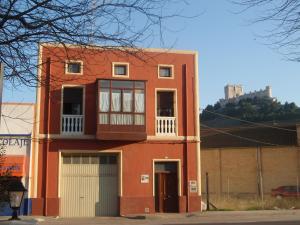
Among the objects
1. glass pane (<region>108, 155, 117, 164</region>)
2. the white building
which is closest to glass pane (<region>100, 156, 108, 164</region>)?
glass pane (<region>108, 155, 117, 164</region>)

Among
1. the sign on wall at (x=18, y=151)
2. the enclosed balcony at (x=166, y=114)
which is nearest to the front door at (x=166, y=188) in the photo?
the enclosed balcony at (x=166, y=114)

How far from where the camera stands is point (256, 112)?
3659 inches

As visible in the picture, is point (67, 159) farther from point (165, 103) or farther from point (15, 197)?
point (15, 197)

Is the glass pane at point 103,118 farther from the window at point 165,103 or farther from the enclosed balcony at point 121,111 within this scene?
the window at point 165,103

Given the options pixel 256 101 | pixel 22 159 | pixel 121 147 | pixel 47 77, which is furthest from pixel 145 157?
pixel 256 101

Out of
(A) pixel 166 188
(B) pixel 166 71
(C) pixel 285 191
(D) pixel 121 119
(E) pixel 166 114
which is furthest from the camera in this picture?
(C) pixel 285 191

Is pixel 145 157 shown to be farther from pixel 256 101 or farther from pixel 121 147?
pixel 256 101

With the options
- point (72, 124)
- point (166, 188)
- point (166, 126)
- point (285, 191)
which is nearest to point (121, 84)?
point (72, 124)

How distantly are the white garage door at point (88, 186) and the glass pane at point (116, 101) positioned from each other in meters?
2.86

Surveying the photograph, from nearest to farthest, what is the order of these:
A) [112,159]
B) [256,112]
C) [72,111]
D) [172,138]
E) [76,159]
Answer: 1. [76,159]
2. [72,111]
3. [112,159]
4. [172,138]
5. [256,112]

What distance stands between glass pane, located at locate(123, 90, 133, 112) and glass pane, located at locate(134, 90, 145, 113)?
28 cm

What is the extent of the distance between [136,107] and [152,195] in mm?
4849

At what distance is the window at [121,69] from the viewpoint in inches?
1192

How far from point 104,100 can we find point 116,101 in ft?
2.11
